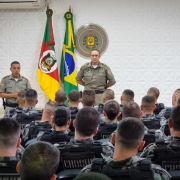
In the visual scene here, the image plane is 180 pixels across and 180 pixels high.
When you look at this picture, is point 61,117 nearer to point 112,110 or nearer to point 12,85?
point 112,110

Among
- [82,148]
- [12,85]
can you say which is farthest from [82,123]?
[12,85]

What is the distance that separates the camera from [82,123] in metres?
2.29

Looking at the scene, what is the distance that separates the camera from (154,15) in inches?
256

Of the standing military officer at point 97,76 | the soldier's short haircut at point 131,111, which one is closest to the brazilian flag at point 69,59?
the standing military officer at point 97,76

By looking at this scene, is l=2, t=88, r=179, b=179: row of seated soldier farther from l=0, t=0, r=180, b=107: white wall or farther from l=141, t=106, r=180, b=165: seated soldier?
l=0, t=0, r=180, b=107: white wall

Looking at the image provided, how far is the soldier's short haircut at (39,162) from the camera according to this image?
4.10 feet

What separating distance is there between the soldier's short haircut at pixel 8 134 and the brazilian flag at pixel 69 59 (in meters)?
4.40

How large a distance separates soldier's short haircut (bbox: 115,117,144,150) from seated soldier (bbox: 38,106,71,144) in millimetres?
803

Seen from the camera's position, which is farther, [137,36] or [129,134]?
[137,36]

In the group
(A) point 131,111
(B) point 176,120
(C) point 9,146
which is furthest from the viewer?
(A) point 131,111

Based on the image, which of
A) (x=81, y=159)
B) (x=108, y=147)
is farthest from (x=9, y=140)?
(x=108, y=147)

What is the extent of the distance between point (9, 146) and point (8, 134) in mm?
74

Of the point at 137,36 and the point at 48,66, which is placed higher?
the point at 137,36

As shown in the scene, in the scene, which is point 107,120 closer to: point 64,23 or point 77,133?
point 77,133
